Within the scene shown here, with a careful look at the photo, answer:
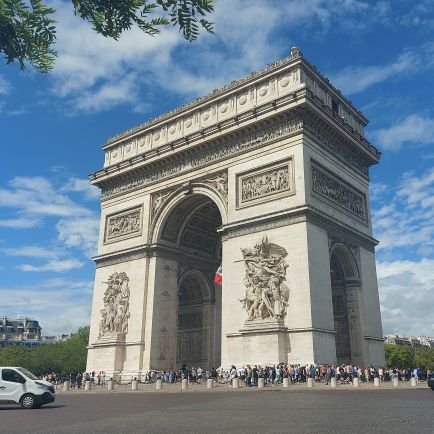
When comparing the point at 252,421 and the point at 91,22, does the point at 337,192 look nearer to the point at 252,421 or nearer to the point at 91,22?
the point at 252,421

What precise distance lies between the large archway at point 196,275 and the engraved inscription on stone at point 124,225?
244cm

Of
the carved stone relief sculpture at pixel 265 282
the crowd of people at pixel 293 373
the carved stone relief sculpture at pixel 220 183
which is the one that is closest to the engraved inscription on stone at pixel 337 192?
the carved stone relief sculpture at pixel 265 282

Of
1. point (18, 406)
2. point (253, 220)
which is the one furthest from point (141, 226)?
point (18, 406)

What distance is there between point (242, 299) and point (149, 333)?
7317mm

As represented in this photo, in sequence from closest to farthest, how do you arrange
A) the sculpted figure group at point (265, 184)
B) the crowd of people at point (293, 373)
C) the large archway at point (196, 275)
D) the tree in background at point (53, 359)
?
the crowd of people at point (293, 373)
the sculpted figure group at point (265, 184)
the large archway at point (196, 275)
the tree in background at point (53, 359)

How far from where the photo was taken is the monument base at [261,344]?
24.2m

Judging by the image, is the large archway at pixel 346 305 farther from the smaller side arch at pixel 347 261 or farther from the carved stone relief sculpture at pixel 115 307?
the carved stone relief sculpture at pixel 115 307

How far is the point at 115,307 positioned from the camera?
33031 mm

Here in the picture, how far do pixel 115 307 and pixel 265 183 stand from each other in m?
Answer: 13.2

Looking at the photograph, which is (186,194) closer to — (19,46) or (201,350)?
(201,350)

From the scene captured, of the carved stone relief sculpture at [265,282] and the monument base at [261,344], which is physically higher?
the carved stone relief sculpture at [265,282]

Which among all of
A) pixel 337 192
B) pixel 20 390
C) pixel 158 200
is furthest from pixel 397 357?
pixel 20 390

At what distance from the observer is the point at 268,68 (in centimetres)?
3014

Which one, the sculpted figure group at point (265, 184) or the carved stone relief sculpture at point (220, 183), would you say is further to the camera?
the carved stone relief sculpture at point (220, 183)
